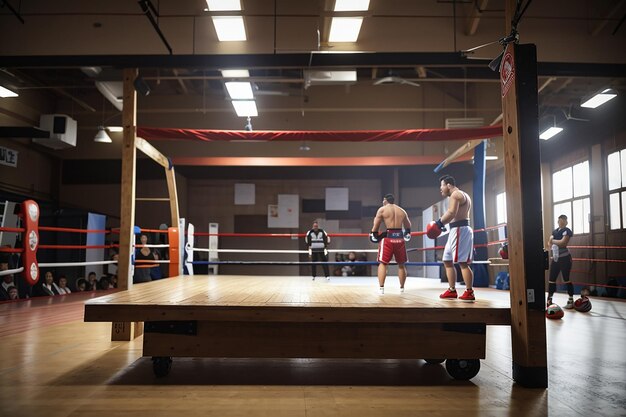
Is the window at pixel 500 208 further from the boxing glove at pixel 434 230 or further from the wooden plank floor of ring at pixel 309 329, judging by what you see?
the wooden plank floor of ring at pixel 309 329

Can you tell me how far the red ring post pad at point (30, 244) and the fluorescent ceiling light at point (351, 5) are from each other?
3922mm

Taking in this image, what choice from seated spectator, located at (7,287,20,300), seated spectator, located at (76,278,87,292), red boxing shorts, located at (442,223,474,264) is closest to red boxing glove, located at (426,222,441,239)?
red boxing shorts, located at (442,223,474,264)

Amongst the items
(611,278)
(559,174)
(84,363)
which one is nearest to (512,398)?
(84,363)

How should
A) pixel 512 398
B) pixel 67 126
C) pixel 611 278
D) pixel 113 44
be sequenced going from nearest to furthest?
1. pixel 512 398
2. pixel 113 44
3. pixel 611 278
4. pixel 67 126

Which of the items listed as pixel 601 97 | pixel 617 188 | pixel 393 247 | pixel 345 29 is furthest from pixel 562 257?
pixel 345 29

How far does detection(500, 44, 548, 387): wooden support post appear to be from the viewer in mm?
2434

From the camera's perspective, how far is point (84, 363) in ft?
9.36

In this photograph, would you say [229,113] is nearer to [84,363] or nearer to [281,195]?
[281,195]

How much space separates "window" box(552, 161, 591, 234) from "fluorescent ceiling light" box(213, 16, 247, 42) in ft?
25.6

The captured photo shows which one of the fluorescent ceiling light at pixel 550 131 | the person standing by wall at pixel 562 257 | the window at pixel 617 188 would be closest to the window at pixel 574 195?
the window at pixel 617 188

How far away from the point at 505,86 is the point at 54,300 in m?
5.91

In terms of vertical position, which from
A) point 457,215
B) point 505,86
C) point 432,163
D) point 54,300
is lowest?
point 54,300

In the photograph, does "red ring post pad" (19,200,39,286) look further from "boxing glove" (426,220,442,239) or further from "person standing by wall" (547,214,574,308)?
"person standing by wall" (547,214,574,308)

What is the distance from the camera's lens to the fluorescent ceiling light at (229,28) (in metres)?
5.29
